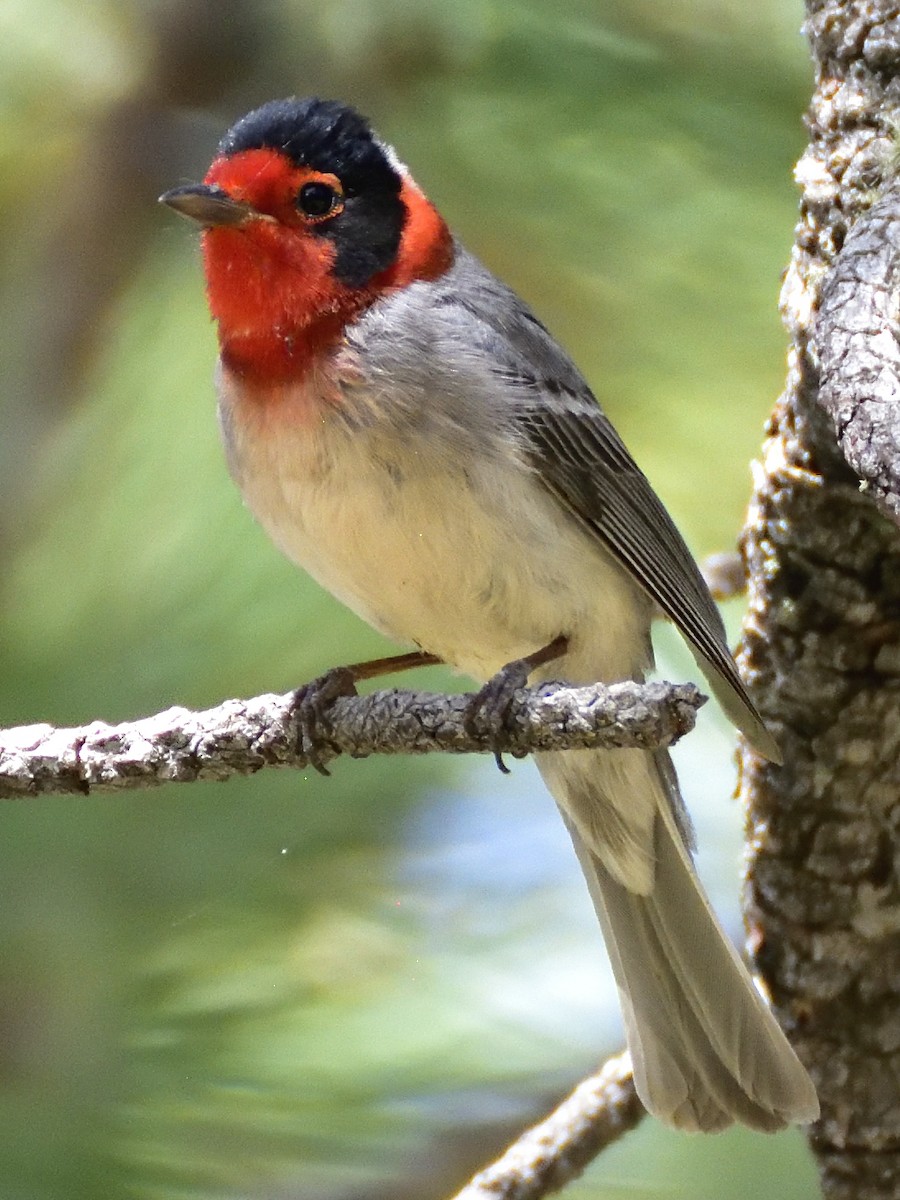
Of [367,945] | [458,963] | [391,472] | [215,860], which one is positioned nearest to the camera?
[215,860]

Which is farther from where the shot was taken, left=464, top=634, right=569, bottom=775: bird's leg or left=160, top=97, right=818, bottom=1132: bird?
left=160, top=97, right=818, bottom=1132: bird

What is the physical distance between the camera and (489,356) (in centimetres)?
194

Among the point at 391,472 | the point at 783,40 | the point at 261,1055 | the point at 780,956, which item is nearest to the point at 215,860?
the point at 261,1055

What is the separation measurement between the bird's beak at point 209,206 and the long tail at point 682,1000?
91cm

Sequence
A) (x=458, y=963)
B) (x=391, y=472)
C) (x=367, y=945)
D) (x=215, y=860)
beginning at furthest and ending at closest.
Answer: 1. (x=458, y=963)
2. (x=367, y=945)
3. (x=391, y=472)
4. (x=215, y=860)

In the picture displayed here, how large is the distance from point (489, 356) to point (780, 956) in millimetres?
866

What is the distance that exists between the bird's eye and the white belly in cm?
27

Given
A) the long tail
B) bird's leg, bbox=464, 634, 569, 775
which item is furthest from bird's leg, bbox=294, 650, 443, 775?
the long tail

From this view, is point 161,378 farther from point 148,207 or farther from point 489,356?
point 489,356

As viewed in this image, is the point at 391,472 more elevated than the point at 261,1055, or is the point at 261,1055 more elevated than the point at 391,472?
the point at 391,472

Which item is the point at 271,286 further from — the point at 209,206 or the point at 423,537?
the point at 423,537

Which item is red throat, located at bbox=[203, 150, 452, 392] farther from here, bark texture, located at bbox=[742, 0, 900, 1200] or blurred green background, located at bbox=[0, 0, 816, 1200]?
bark texture, located at bbox=[742, 0, 900, 1200]

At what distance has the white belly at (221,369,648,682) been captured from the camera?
1.79 metres

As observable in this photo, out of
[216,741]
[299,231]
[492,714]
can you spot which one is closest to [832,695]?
[492,714]
